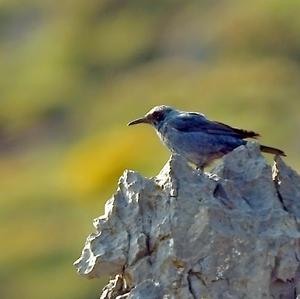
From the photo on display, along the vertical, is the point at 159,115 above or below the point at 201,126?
above

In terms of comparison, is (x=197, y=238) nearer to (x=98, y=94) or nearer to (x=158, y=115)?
(x=158, y=115)

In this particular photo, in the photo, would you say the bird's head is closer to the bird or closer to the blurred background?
the bird

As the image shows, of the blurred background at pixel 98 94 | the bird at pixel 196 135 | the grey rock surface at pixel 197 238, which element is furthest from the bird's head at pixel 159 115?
the blurred background at pixel 98 94

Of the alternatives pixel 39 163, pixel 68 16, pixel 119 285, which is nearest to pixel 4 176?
pixel 39 163

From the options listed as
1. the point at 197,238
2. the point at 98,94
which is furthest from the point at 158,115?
the point at 98,94

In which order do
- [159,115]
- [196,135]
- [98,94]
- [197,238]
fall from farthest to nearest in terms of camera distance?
[98,94], [159,115], [196,135], [197,238]

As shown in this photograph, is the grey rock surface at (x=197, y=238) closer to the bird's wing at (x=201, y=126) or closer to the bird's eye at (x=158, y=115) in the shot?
the bird's wing at (x=201, y=126)
